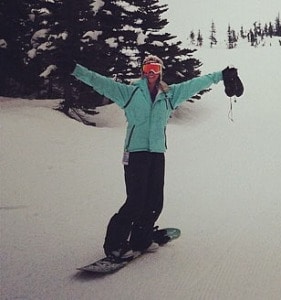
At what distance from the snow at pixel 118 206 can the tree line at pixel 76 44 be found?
1908mm

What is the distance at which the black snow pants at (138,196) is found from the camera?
4.39 m

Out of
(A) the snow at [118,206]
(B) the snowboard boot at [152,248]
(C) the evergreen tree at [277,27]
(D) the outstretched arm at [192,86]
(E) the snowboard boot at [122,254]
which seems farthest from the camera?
(C) the evergreen tree at [277,27]

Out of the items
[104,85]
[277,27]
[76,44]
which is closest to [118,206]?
[104,85]

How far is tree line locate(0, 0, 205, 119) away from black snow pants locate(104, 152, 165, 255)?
10.8 meters

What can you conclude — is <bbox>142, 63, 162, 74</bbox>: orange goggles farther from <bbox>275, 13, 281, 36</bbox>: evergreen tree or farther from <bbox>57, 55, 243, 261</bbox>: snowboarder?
<bbox>275, 13, 281, 36</bbox>: evergreen tree

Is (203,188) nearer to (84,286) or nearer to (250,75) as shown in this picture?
(84,286)

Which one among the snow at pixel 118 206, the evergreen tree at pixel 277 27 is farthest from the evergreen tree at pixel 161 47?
the evergreen tree at pixel 277 27

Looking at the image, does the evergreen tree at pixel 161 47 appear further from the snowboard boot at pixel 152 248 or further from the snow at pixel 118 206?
the snowboard boot at pixel 152 248

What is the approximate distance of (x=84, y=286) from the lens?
3.90 m

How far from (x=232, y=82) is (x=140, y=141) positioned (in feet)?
3.55

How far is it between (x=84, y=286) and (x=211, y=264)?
4.18 feet

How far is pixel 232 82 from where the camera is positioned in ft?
14.9

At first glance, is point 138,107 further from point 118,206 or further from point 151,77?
point 118,206

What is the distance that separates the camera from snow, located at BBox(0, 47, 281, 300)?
3.97 m
